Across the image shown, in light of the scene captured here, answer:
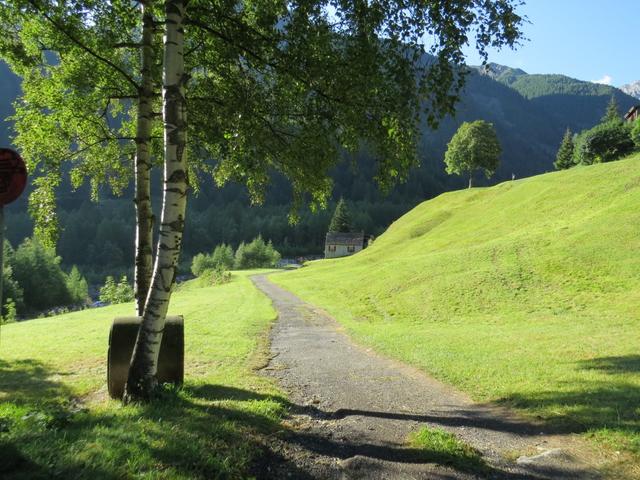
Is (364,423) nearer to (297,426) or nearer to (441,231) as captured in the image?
(297,426)

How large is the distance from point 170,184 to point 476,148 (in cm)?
8250

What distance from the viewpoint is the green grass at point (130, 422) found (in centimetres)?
451

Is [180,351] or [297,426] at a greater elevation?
[180,351]

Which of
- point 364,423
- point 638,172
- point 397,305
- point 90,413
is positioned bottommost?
point 397,305

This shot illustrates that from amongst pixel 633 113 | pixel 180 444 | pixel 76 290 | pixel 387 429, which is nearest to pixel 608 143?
pixel 633 113

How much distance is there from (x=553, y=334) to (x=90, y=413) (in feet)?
→ 50.9

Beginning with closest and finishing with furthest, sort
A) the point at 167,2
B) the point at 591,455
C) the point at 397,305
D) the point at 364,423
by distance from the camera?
1. the point at 591,455
2. the point at 167,2
3. the point at 364,423
4. the point at 397,305

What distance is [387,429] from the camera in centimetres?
723

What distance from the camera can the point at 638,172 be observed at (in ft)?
141

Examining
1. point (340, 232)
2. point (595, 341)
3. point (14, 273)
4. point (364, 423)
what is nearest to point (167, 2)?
point (364, 423)

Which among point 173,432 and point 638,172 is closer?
point 173,432

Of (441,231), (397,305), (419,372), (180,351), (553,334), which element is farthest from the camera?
(441,231)

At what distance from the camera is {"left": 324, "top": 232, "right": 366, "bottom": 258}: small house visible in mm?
120875

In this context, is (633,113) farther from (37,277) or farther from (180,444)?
(37,277)
